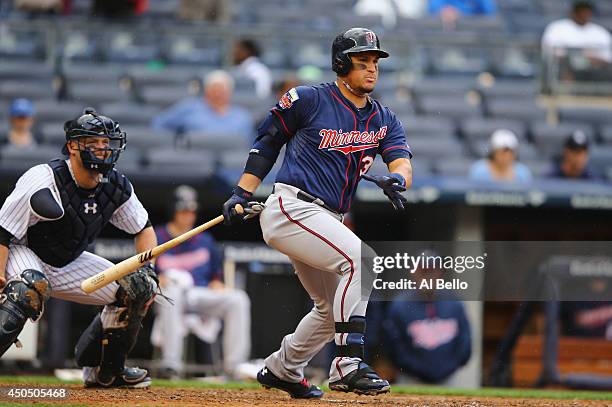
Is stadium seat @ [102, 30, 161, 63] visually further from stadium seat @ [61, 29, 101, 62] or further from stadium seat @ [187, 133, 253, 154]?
stadium seat @ [187, 133, 253, 154]

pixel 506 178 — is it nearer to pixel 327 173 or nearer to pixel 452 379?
pixel 452 379

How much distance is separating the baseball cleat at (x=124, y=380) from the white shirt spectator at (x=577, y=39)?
689 cm

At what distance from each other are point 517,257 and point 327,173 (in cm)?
143

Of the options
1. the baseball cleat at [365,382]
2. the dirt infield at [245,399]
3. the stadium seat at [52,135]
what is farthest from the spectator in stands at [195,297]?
the baseball cleat at [365,382]

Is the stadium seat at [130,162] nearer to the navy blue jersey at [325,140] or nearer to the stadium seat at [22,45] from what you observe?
the stadium seat at [22,45]

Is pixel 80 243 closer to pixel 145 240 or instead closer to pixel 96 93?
pixel 145 240

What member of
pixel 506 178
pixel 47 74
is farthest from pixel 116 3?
pixel 506 178

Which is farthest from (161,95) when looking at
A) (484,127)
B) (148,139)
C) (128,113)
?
(484,127)

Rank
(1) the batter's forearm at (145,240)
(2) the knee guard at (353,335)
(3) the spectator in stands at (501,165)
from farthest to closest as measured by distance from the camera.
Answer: (3) the spectator in stands at (501,165) < (1) the batter's forearm at (145,240) < (2) the knee guard at (353,335)

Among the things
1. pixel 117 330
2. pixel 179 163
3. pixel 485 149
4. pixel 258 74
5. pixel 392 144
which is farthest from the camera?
pixel 258 74

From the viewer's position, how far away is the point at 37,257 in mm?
6164

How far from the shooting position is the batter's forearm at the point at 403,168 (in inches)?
229

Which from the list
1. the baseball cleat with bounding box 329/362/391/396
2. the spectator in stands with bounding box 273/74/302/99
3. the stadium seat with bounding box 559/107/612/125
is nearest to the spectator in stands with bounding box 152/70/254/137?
the spectator in stands with bounding box 273/74/302/99

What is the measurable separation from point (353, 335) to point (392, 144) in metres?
1.01
